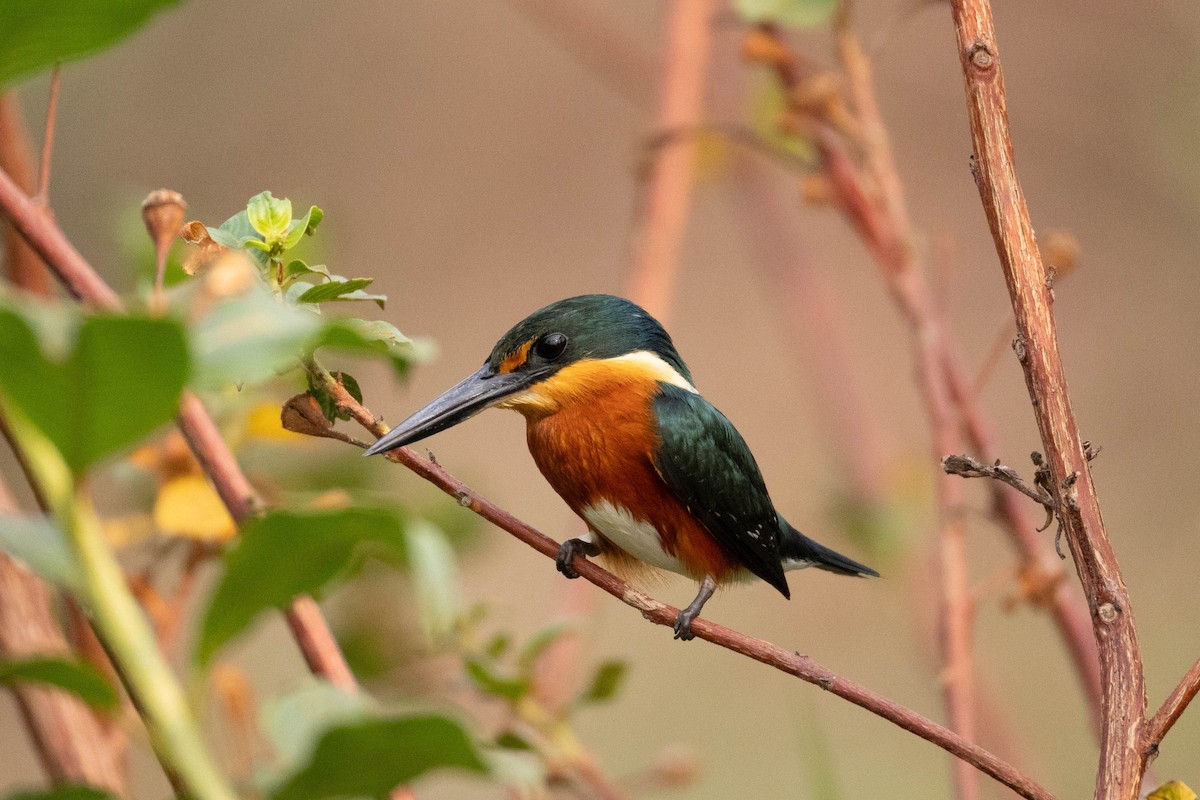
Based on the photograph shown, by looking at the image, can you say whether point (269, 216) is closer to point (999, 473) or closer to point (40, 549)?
point (40, 549)

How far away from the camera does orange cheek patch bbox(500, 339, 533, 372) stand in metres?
1.05

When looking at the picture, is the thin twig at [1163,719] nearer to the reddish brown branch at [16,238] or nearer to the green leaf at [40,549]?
the green leaf at [40,549]

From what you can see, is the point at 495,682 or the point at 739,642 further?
the point at 495,682

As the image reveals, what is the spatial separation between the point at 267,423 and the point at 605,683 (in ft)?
1.14

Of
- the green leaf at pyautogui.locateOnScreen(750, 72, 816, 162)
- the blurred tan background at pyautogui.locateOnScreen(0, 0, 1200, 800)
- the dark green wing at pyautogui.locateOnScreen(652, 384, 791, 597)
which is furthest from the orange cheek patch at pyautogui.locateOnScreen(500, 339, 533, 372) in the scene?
the blurred tan background at pyautogui.locateOnScreen(0, 0, 1200, 800)

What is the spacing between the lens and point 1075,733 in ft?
8.84

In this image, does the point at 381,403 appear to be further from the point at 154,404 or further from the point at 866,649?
the point at 154,404

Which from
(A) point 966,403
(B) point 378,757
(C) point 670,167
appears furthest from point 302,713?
(C) point 670,167

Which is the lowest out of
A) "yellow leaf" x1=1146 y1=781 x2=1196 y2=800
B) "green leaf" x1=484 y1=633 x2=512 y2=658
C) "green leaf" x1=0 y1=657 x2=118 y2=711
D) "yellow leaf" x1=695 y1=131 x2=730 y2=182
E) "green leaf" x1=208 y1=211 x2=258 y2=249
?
"green leaf" x1=0 y1=657 x2=118 y2=711

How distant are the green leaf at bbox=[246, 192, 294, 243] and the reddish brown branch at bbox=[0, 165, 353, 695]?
0.09 metres

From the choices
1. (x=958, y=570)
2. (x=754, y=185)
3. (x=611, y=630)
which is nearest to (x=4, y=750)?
(x=611, y=630)

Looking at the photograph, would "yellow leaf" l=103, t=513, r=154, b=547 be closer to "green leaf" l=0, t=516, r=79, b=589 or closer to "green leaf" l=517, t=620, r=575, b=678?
"green leaf" l=517, t=620, r=575, b=678

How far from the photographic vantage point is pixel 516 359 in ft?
3.49

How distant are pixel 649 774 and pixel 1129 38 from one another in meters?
2.72
